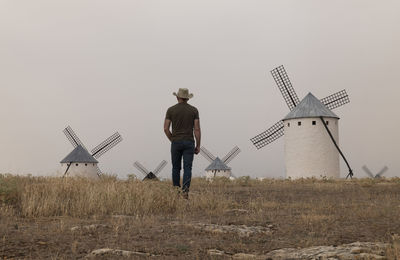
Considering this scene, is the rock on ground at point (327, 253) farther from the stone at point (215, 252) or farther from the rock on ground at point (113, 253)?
the rock on ground at point (113, 253)

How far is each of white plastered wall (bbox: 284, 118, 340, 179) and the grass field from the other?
17.5 meters

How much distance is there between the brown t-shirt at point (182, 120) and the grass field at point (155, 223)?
1.20 m

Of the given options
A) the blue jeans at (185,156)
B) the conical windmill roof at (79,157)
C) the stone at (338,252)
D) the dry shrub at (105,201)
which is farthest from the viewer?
the conical windmill roof at (79,157)

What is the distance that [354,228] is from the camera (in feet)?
21.3

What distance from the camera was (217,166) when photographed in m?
51.3

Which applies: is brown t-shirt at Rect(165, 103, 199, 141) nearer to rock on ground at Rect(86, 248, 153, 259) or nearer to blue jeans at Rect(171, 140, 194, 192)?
blue jeans at Rect(171, 140, 194, 192)

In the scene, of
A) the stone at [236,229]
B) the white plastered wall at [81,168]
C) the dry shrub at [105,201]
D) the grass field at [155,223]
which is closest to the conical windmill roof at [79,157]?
the white plastered wall at [81,168]

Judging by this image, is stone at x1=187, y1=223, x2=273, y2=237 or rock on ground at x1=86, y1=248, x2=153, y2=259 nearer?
rock on ground at x1=86, y1=248, x2=153, y2=259

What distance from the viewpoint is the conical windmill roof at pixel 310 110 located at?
26.9m

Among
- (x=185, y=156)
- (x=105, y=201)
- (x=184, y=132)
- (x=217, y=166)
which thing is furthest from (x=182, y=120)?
(x=217, y=166)

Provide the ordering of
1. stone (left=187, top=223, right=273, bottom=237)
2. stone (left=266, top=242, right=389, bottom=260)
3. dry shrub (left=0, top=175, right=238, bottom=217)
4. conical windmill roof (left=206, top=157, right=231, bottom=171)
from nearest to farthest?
stone (left=266, top=242, right=389, bottom=260) < stone (left=187, top=223, right=273, bottom=237) < dry shrub (left=0, top=175, right=238, bottom=217) < conical windmill roof (left=206, top=157, right=231, bottom=171)

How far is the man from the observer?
9844 millimetres

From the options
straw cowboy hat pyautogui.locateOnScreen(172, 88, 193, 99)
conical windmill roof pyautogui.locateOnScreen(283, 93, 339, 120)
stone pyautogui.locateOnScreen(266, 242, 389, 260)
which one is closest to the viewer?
stone pyautogui.locateOnScreen(266, 242, 389, 260)

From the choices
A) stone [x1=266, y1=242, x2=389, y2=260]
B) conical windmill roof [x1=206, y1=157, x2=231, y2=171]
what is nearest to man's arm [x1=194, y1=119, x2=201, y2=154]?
stone [x1=266, y1=242, x2=389, y2=260]
